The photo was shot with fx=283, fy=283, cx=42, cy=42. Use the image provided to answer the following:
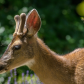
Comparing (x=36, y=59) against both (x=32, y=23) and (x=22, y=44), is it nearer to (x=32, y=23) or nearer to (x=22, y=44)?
(x=22, y=44)

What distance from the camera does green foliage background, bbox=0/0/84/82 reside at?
6582 mm

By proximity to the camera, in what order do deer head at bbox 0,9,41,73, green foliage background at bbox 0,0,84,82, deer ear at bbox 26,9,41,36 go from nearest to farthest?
deer head at bbox 0,9,41,73 < deer ear at bbox 26,9,41,36 < green foliage background at bbox 0,0,84,82

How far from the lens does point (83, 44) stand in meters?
6.21

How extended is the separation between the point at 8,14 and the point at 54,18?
44.9 inches

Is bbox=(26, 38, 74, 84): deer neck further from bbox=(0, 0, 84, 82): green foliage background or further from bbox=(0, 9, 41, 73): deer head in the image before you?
bbox=(0, 0, 84, 82): green foliage background

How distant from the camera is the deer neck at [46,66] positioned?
3.39m

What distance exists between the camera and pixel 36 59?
3381 millimetres

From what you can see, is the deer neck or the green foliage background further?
the green foliage background

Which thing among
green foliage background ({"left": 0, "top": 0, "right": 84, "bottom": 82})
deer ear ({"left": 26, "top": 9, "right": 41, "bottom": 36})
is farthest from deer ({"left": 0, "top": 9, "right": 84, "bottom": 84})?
green foliage background ({"left": 0, "top": 0, "right": 84, "bottom": 82})

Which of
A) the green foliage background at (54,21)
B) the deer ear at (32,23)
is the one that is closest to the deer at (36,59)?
the deer ear at (32,23)

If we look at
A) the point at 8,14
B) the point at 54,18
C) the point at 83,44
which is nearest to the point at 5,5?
the point at 8,14

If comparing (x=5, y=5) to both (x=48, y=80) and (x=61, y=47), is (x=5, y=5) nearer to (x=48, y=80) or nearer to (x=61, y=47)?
(x=61, y=47)

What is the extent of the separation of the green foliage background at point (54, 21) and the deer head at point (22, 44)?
2.78 metres

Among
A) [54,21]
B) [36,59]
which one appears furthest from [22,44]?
[54,21]
